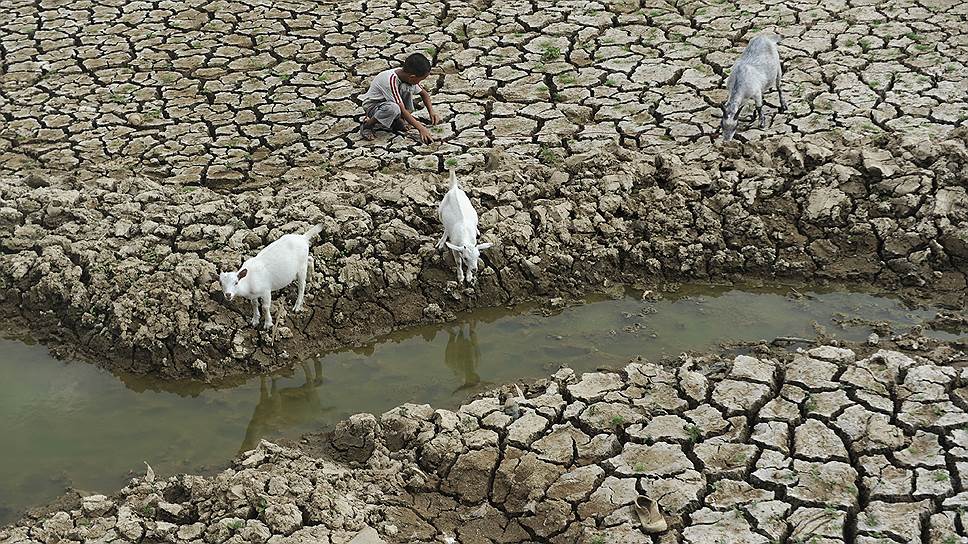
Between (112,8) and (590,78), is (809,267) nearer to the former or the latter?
(590,78)

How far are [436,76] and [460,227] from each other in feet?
11.1

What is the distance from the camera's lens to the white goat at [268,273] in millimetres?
6789

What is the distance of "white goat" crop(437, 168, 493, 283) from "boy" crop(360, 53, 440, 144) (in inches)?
72.5

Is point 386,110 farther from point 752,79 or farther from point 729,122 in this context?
point 752,79

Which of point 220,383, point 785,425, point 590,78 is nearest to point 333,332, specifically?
point 220,383

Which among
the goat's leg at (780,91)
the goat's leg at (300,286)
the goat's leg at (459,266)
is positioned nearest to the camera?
the goat's leg at (300,286)

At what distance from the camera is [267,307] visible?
23.0ft

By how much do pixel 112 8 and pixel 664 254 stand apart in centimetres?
748

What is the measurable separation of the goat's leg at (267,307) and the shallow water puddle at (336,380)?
39cm

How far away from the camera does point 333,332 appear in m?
7.34

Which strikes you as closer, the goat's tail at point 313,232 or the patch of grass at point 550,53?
the goat's tail at point 313,232

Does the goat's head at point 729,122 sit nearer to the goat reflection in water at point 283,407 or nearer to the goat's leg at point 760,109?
the goat's leg at point 760,109

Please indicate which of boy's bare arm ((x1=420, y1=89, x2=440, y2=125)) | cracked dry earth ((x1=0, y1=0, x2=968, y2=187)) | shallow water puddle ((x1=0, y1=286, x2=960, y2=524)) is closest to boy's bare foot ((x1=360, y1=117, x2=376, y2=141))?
cracked dry earth ((x1=0, y1=0, x2=968, y2=187))

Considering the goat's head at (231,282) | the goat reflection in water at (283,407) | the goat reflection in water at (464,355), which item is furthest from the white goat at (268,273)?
the goat reflection in water at (464,355)
